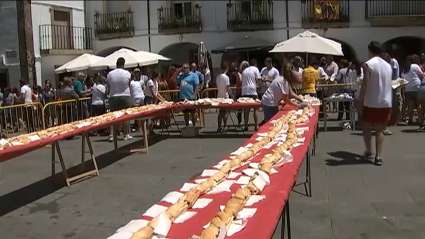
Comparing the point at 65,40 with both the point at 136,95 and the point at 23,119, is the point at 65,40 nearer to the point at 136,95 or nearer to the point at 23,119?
the point at 23,119

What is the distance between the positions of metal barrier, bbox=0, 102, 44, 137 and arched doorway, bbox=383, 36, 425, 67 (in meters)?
15.2

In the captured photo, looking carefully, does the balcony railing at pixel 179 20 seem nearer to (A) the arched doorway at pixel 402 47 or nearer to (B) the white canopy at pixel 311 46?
(A) the arched doorway at pixel 402 47

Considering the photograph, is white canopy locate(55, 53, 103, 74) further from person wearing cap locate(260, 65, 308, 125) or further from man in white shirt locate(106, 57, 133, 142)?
person wearing cap locate(260, 65, 308, 125)

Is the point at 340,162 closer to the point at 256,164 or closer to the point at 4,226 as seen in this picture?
the point at 256,164

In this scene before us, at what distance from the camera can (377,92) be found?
766cm

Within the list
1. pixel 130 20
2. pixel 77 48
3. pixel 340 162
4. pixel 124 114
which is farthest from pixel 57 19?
pixel 340 162

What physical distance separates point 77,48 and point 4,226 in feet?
67.0

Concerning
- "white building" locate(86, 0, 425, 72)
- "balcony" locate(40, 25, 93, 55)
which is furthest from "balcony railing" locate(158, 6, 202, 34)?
"balcony" locate(40, 25, 93, 55)

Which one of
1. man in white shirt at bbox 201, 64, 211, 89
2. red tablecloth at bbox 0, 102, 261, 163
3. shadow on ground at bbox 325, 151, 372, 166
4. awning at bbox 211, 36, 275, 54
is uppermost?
awning at bbox 211, 36, 275, 54

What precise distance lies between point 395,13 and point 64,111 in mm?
14692

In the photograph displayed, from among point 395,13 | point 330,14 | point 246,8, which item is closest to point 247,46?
point 246,8

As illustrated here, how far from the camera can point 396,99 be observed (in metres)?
12.1

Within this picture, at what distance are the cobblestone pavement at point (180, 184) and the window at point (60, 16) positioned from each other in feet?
50.8

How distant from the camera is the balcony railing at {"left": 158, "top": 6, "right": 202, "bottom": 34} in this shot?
76.8 ft
